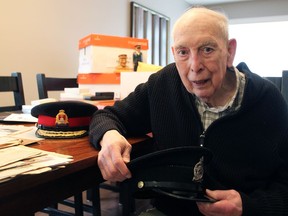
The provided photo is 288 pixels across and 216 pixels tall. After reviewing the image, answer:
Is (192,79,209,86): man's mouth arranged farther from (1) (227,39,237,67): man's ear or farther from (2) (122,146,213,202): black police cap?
(2) (122,146,213,202): black police cap

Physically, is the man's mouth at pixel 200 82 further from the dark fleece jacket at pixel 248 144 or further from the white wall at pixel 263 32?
the white wall at pixel 263 32

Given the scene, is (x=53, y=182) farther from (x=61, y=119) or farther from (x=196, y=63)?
(x=196, y=63)

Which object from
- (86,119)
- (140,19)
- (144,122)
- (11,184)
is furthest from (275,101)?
(140,19)

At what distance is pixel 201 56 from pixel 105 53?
34.8 inches

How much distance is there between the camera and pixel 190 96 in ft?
2.99

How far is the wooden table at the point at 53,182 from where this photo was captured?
506 millimetres

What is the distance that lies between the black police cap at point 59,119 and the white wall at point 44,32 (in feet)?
5.55

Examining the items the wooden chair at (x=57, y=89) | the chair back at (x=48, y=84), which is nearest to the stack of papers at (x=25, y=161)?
the wooden chair at (x=57, y=89)

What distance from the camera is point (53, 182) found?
1.99 feet

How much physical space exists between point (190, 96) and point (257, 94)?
0.19 m

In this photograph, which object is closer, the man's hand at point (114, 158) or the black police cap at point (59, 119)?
the man's hand at point (114, 158)

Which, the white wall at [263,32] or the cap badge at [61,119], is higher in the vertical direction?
the white wall at [263,32]

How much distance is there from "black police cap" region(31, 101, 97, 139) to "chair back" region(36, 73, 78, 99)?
1160 millimetres

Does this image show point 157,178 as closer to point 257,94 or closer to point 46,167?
point 46,167
